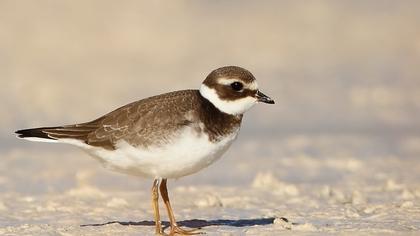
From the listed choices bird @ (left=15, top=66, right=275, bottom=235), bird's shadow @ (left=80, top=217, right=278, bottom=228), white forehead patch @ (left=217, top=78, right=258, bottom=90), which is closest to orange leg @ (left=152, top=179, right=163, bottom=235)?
bird @ (left=15, top=66, right=275, bottom=235)

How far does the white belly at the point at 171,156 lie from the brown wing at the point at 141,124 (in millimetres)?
73

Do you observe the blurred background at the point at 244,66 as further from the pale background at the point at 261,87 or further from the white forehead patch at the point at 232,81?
the white forehead patch at the point at 232,81

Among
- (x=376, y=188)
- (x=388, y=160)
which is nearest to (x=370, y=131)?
(x=388, y=160)

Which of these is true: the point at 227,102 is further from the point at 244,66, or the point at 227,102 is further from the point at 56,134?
the point at 244,66

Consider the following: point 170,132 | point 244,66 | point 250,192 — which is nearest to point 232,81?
point 170,132

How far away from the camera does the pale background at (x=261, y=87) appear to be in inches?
475

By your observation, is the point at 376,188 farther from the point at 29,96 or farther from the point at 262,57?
the point at 262,57

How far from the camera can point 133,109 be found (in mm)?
10062

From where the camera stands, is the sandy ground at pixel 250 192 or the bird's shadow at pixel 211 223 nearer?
the sandy ground at pixel 250 192

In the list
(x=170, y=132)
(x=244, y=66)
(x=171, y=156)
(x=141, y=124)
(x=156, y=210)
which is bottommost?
(x=156, y=210)

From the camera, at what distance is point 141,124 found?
9.79 meters

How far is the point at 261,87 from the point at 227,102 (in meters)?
9.82

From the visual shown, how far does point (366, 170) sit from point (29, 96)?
6.37 meters

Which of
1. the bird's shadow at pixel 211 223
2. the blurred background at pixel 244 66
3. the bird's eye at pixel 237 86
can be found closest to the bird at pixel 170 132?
the bird's eye at pixel 237 86
